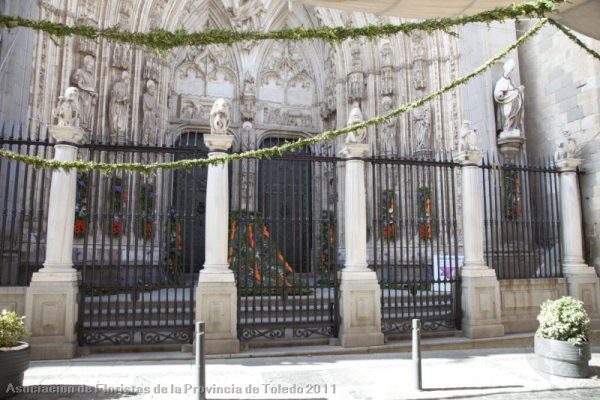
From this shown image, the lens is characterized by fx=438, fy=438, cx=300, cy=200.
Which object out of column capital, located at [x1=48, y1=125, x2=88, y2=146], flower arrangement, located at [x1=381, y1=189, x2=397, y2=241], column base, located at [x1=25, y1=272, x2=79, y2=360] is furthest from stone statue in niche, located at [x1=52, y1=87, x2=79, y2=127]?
flower arrangement, located at [x1=381, y1=189, x2=397, y2=241]

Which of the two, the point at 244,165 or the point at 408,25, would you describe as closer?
the point at 408,25

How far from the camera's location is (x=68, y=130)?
6.79 metres

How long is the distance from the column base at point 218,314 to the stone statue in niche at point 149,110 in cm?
595

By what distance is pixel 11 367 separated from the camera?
4.67m

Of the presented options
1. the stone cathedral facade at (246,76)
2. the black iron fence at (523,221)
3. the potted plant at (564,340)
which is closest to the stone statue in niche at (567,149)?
the black iron fence at (523,221)

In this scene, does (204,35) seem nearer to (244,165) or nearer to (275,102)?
(244,165)

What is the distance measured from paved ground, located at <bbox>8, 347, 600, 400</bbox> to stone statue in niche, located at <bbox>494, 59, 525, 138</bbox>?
20.6ft

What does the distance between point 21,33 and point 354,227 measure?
7.65 meters

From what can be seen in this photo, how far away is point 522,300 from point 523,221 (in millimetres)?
1678

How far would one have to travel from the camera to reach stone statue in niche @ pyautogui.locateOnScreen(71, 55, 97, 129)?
1002 cm

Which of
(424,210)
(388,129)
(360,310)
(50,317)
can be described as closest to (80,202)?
(50,317)

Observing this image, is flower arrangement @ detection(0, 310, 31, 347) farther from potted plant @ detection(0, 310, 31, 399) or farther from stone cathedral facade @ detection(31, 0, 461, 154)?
stone cathedral facade @ detection(31, 0, 461, 154)

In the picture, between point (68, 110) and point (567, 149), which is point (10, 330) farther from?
point (567, 149)

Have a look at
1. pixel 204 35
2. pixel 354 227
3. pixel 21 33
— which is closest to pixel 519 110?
pixel 354 227
